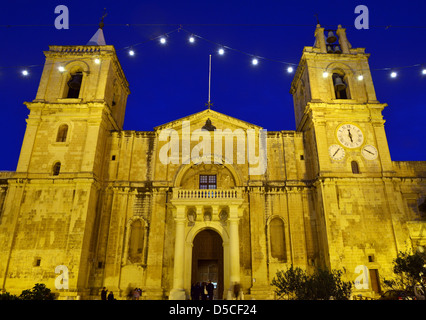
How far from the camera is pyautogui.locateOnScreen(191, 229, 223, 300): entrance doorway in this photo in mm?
21375

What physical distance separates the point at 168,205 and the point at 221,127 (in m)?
7.86

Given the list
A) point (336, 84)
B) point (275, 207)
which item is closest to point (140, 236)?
point (275, 207)

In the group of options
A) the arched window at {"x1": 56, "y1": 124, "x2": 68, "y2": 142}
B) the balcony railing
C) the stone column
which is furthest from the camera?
the arched window at {"x1": 56, "y1": 124, "x2": 68, "y2": 142}

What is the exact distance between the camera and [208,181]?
2375 centimetres

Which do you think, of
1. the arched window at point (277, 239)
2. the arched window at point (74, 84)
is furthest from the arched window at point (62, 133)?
the arched window at point (277, 239)

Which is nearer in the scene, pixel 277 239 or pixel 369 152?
pixel 277 239

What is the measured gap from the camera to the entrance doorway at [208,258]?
2138 centimetres

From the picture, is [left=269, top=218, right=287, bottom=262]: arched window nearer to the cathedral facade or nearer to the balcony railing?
the cathedral facade

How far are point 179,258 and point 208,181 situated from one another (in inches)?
264

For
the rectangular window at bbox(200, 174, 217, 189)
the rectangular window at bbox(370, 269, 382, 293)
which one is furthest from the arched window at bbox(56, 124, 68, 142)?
the rectangular window at bbox(370, 269, 382, 293)

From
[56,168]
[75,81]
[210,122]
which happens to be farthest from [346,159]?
[75,81]

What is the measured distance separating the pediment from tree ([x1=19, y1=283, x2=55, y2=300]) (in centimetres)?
1340

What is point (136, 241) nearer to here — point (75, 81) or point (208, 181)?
point (208, 181)
